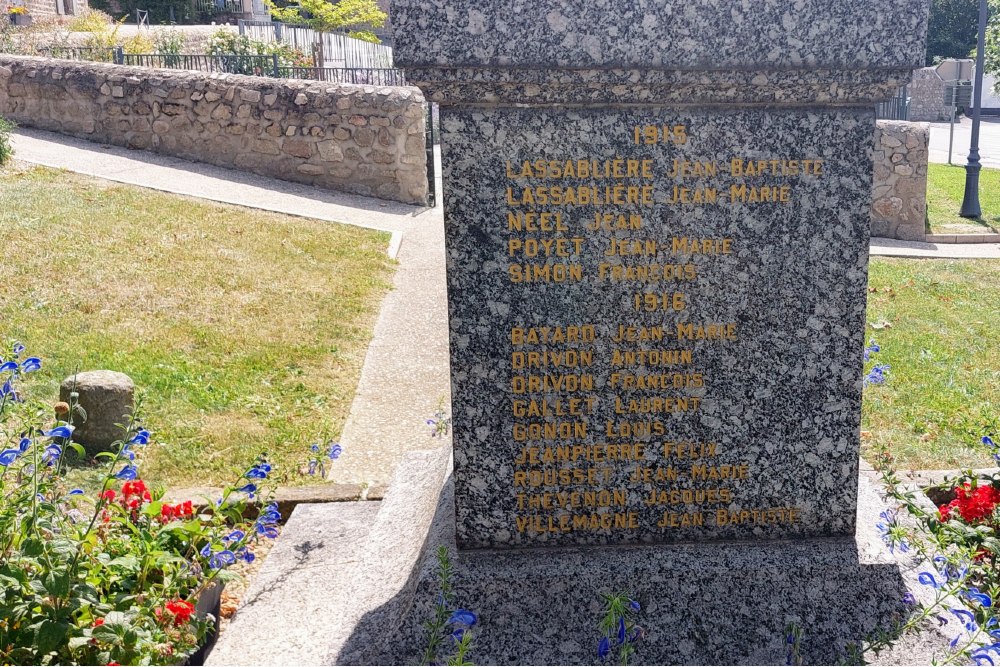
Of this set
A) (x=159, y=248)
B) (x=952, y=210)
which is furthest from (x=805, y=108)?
(x=952, y=210)

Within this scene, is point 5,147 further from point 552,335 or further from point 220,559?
point 552,335

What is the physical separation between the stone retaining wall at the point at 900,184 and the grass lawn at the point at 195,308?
7.19 metres

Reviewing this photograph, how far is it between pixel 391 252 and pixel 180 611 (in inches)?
290

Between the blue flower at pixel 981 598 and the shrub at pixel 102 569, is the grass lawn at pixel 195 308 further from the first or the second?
the blue flower at pixel 981 598

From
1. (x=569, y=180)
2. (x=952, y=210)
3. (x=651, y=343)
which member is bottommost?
(x=952, y=210)

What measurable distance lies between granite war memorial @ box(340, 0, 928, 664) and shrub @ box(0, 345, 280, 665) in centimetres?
74

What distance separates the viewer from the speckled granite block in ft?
8.89

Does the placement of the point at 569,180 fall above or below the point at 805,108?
below

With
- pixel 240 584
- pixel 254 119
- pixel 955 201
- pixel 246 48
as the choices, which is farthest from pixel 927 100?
pixel 240 584

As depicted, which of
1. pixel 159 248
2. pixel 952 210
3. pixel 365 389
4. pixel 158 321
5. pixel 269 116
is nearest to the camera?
pixel 365 389

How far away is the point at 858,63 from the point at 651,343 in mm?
1066

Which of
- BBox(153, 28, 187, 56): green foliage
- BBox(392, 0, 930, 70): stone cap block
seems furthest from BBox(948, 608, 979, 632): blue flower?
BBox(153, 28, 187, 56): green foliage

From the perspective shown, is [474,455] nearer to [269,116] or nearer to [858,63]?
[858,63]

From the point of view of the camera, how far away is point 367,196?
41.5 ft
